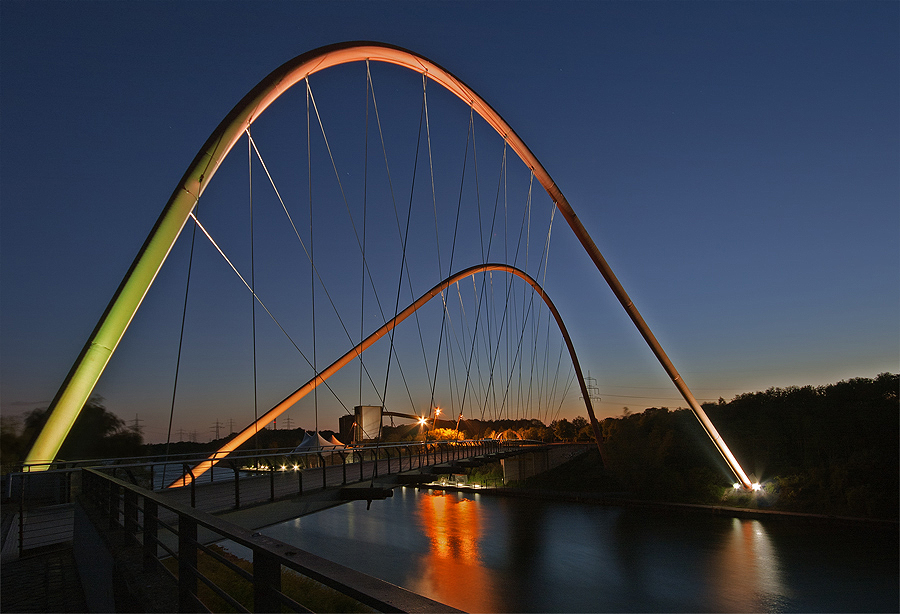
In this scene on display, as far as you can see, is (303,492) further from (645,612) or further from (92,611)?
(645,612)

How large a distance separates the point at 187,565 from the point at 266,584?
1.50 meters

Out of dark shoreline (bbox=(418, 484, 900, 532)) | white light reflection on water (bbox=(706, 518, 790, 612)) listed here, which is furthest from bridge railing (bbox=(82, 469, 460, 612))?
dark shoreline (bbox=(418, 484, 900, 532))

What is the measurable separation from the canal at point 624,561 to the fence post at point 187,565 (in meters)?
21.1

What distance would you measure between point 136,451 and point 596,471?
39.7 meters

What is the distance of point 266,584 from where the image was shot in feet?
8.06

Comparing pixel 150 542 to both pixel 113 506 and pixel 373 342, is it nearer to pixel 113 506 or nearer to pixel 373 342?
pixel 113 506

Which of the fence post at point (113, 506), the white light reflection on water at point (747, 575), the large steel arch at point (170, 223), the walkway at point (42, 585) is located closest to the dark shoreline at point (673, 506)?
the white light reflection on water at point (747, 575)

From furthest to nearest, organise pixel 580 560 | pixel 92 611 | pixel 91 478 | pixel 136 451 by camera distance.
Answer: pixel 580 560, pixel 136 451, pixel 91 478, pixel 92 611

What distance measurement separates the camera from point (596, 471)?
167 feet

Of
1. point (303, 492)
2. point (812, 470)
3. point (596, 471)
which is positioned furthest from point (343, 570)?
point (596, 471)

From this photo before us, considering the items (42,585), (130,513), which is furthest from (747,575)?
(42,585)

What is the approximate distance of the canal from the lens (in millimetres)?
23844

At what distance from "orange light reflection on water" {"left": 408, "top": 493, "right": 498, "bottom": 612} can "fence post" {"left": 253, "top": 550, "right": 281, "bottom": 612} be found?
22346 mm

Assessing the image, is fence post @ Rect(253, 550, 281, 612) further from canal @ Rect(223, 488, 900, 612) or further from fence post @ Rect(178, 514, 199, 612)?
canal @ Rect(223, 488, 900, 612)
